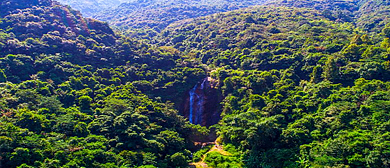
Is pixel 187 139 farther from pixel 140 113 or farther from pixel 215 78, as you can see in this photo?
pixel 215 78

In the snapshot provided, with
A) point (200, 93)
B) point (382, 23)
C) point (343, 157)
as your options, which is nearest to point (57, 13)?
point (200, 93)

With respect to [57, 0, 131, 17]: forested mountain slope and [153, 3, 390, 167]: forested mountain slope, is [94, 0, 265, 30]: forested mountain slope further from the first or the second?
[153, 3, 390, 167]: forested mountain slope

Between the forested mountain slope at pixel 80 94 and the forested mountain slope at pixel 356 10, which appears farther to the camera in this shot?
the forested mountain slope at pixel 356 10

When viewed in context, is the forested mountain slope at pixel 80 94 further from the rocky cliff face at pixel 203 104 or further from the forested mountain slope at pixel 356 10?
the forested mountain slope at pixel 356 10

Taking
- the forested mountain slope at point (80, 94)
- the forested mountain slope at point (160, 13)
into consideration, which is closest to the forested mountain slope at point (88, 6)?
the forested mountain slope at point (160, 13)

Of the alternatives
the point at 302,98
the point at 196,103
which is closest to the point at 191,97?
the point at 196,103

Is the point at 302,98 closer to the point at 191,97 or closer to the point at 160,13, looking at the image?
the point at 191,97
